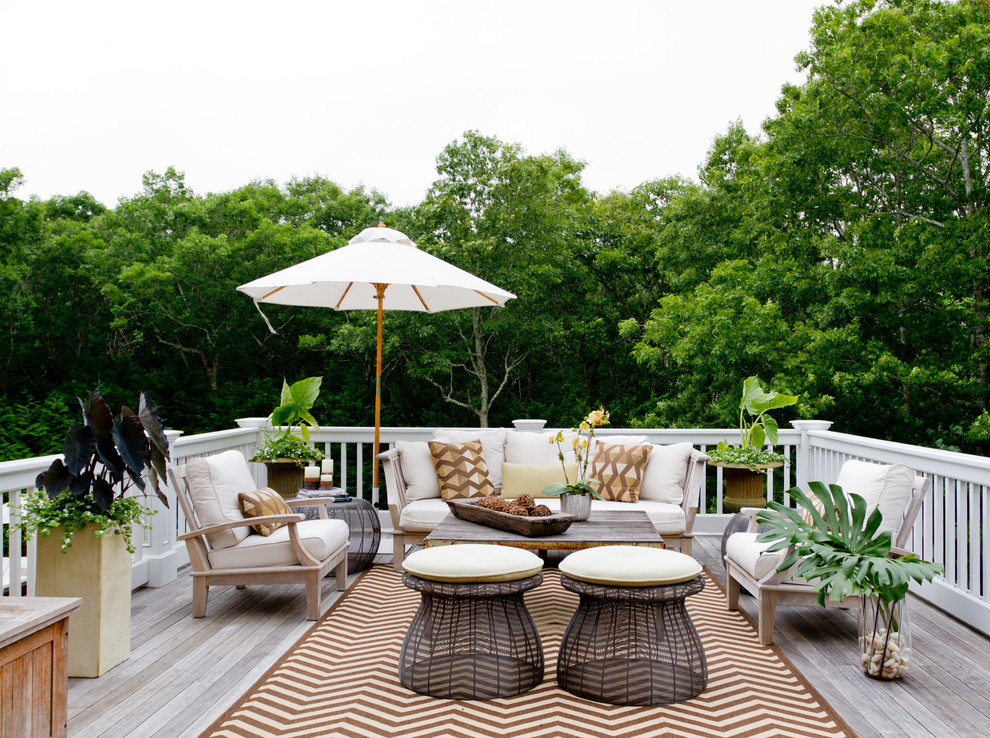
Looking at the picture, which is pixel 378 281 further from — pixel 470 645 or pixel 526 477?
pixel 470 645

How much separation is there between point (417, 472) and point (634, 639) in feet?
8.05

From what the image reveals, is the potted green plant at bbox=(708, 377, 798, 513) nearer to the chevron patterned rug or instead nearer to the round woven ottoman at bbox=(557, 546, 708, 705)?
the chevron patterned rug

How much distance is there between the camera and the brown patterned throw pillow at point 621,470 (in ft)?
15.4

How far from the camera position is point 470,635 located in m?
2.73

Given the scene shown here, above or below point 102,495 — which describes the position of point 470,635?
below

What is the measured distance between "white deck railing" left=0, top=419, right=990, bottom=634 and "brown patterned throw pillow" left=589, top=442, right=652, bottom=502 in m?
0.79

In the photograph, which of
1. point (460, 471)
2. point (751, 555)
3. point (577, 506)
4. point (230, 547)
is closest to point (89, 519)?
point (230, 547)

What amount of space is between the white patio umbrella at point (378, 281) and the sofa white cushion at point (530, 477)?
0.91 meters

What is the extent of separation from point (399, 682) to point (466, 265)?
9170 millimetres

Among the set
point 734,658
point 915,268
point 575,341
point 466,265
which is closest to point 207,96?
point 466,265

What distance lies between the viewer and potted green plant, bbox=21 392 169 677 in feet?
9.16

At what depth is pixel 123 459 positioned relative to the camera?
9.33 ft

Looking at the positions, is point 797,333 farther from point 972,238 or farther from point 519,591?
point 519,591

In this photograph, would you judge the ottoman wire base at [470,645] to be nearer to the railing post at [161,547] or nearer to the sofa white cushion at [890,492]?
the sofa white cushion at [890,492]
